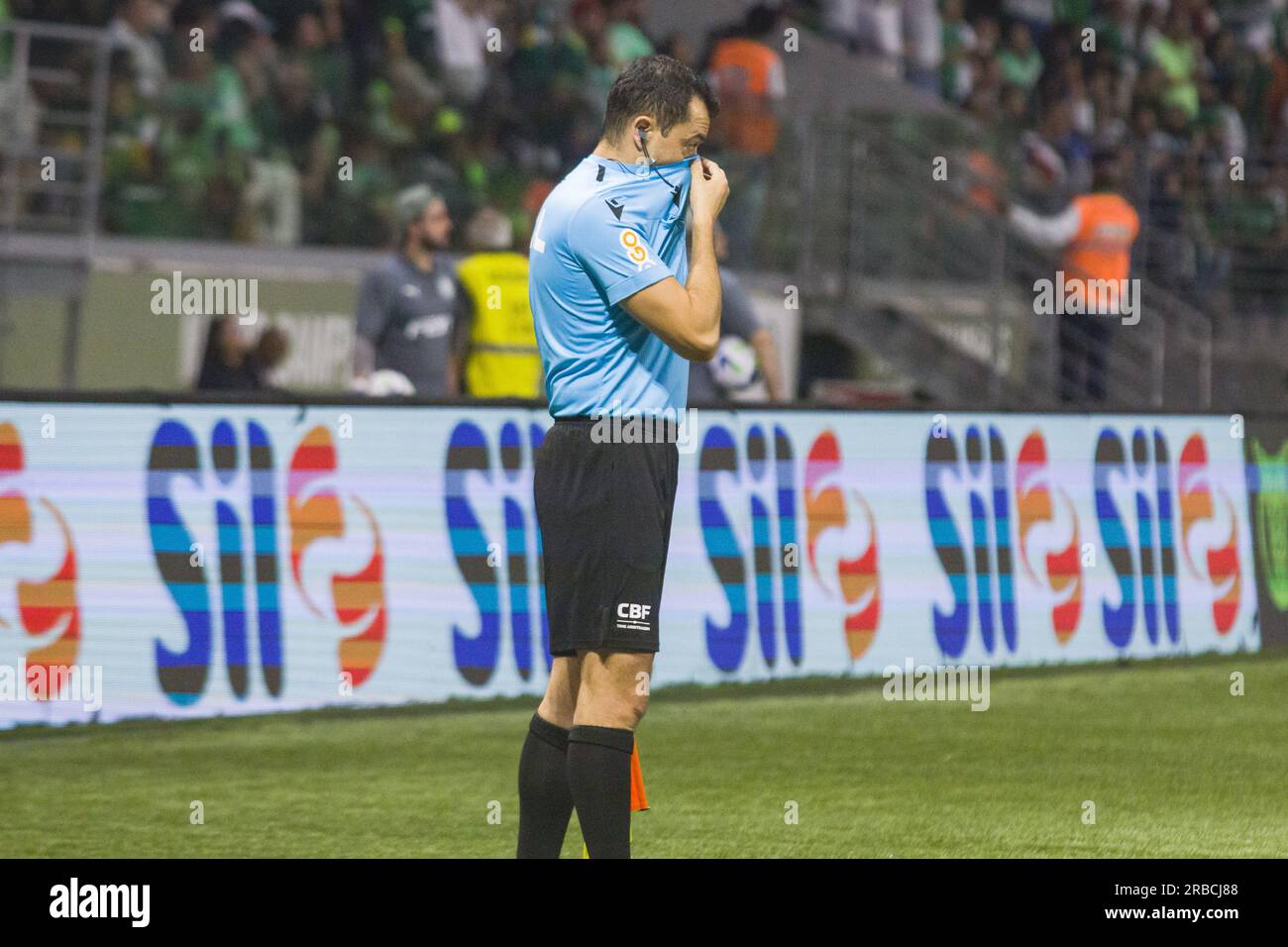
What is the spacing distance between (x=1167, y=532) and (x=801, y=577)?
7.90ft

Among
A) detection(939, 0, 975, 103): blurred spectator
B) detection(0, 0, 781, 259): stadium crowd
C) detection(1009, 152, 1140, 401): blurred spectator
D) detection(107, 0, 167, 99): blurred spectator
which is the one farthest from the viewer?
detection(939, 0, 975, 103): blurred spectator

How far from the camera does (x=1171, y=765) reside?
9242 mm

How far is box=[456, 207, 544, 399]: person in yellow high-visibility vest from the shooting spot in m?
12.6

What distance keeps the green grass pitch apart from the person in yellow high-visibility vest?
2397mm

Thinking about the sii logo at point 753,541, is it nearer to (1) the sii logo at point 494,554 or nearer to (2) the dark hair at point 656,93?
(1) the sii logo at point 494,554

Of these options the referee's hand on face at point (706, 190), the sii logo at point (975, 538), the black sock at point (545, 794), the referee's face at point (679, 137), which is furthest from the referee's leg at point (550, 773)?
the sii logo at point (975, 538)

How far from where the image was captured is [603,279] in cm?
569

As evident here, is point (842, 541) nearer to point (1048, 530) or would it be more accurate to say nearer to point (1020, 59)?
point (1048, 530)

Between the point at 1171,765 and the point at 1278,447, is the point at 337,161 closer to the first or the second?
the point at 1278,447

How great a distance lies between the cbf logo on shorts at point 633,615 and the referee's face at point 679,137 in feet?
3.56

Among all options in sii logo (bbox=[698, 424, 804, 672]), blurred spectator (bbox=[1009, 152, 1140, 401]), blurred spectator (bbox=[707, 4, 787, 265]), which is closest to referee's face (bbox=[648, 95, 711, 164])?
sii logo (bbox=[698, 424, 804, 672])

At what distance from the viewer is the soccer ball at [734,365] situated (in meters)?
13.4

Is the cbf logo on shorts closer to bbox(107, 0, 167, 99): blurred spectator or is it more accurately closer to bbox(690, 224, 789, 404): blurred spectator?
bbox(690, 224, 789, 404): blurred spectator

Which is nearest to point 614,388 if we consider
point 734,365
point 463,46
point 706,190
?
point 706,190
